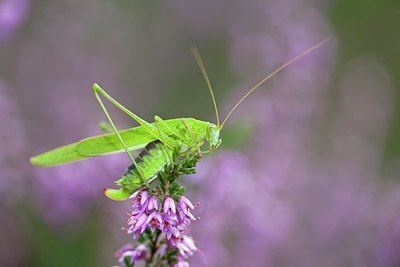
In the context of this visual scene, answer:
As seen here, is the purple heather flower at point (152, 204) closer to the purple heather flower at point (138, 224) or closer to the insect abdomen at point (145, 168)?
the purple heather flower at point (138, 224)

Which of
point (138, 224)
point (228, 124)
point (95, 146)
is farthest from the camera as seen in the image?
point (228, 124)

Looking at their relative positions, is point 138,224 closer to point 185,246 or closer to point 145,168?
point 185,246

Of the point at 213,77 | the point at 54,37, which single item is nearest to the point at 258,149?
the point at 213,77

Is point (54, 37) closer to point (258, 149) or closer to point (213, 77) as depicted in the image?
point (213, 77)

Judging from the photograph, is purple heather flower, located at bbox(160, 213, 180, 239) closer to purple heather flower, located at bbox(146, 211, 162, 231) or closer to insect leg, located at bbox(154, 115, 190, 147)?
purple heather flower, located at bbox(146, 211, 162, 231)

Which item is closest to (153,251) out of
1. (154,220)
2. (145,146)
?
(154,220)

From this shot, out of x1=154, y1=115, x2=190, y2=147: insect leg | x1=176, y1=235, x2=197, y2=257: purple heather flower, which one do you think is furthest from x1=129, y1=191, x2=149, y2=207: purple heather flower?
x1=154, y1=115, x2=190, y2=147: insect leg

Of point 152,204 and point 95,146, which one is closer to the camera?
point 152,204

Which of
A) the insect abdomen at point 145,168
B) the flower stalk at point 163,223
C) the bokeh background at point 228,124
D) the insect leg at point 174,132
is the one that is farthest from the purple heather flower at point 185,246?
the bokeh background at point 228,124
